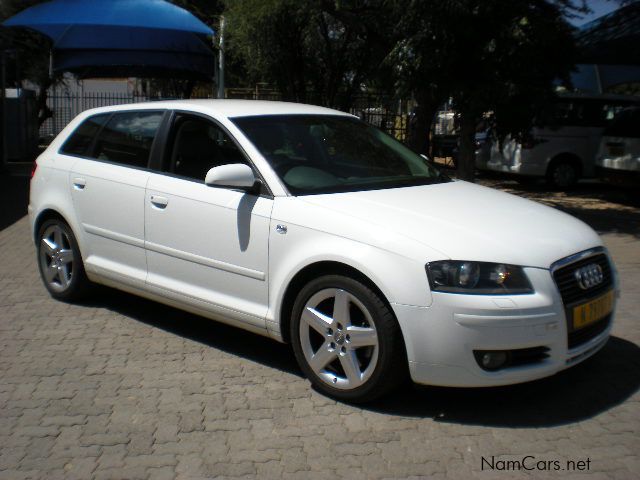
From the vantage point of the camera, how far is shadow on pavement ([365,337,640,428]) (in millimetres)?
4367

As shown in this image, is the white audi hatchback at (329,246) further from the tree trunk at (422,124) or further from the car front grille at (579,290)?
the tree trunk at (422,124)

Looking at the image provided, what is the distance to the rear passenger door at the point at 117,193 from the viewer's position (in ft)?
18.5

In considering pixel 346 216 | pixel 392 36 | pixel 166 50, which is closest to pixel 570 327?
pixel 346 216

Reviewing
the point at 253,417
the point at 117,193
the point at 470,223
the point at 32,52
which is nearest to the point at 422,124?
the point at 117,193

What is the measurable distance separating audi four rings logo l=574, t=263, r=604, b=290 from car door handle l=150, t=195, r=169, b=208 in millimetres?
2630

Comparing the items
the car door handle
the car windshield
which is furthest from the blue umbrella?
the car door handle

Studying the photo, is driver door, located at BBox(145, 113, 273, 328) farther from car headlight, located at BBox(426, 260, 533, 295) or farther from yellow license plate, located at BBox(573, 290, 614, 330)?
yellow license plate, located at BBox(573, 290, 614, 330)

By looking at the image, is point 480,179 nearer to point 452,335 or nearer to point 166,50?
point 166,50

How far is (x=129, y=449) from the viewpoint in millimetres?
3988

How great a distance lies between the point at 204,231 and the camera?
16.8ft

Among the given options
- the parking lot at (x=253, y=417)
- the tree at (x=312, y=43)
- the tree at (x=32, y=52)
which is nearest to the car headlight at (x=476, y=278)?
the parking lot at (x=253, y=417)

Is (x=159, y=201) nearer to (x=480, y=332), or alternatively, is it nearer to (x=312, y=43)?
(x=480, y=332)

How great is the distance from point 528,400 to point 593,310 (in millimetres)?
622

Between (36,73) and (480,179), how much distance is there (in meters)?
14.8
